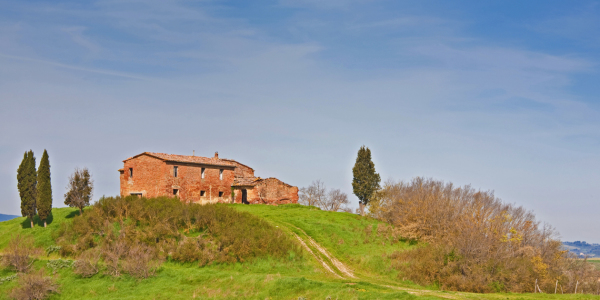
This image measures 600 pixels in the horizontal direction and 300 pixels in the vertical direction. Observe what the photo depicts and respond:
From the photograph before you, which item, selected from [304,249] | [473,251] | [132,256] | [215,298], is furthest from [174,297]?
[473,251]

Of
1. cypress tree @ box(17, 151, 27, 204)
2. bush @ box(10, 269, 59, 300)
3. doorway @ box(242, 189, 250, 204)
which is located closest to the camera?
bush @ box(10, 269, 59, 300)

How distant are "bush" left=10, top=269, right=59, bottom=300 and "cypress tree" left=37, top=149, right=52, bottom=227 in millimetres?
12392

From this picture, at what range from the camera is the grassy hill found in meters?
24.7

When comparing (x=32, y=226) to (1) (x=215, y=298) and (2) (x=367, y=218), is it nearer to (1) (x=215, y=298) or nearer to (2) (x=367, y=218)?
(1) (x=215, y=298)

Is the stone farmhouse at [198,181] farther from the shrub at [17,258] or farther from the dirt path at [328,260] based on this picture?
the shrub at [17,258]

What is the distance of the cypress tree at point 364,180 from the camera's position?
6181 centimetres

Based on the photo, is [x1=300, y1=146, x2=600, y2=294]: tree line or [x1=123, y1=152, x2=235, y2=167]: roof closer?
[x1=300, y1=146, x2=600, y2=294]: tree line

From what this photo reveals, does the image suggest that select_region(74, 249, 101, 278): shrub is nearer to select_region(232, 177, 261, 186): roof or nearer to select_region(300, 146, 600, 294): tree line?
select_region(300, 146, 600, 294): tree line

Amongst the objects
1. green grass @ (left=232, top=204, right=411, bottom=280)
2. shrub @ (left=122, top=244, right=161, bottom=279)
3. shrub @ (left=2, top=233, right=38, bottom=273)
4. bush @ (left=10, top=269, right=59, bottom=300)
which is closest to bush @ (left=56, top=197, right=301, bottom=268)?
shrub @ (left=122, top=244, right=161, bottom=279)

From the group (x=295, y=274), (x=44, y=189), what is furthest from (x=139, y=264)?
(x=44, y=189)

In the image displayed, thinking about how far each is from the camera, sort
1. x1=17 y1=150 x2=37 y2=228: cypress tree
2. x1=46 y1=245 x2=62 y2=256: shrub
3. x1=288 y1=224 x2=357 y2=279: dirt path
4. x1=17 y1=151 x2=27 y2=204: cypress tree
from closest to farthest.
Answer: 1. x1=288 y1=224 x2=357 y2=279: dirt path
2. x1=46 y1=245 x2=62 y2=256: shrub
3. x1=17 y1=150 x2=37 y2=228: cypress tree
4. x1=17 y1=151 x2=27 y2=204: cypress tree

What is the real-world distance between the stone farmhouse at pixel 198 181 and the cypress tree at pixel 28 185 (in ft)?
36.5

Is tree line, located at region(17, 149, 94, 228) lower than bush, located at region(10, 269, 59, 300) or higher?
higher

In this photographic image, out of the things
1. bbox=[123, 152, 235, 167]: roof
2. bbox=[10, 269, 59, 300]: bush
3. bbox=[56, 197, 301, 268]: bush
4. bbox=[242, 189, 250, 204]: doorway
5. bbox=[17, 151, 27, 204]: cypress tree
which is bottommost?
bbox=[10, 269, 59, 300]: bush
